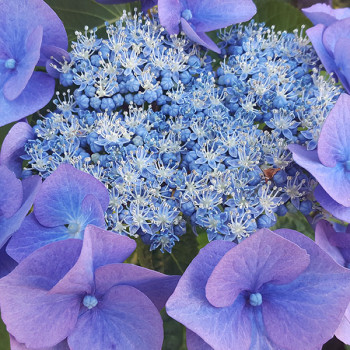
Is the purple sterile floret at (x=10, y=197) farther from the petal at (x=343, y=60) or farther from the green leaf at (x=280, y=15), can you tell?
the green leaf at (x=280, y=15)

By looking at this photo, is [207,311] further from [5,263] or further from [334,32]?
[334,32]

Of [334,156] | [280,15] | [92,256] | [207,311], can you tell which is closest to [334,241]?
[334,156]

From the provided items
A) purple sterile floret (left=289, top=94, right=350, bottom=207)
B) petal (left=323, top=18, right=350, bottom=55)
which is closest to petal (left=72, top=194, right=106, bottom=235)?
purple sterile floret (left=289, top=94, right=350, bottom=207)

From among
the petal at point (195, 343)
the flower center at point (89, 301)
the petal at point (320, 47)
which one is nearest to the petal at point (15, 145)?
the flower center at point (89, 301)

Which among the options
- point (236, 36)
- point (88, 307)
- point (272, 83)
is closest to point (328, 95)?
point (272, 83)

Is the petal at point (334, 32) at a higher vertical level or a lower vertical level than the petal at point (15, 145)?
higher

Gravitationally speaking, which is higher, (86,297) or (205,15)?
(205,15)

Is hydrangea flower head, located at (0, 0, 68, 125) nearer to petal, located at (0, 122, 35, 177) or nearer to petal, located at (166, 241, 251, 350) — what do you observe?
petal, located at (0, 122, 35, 177)
